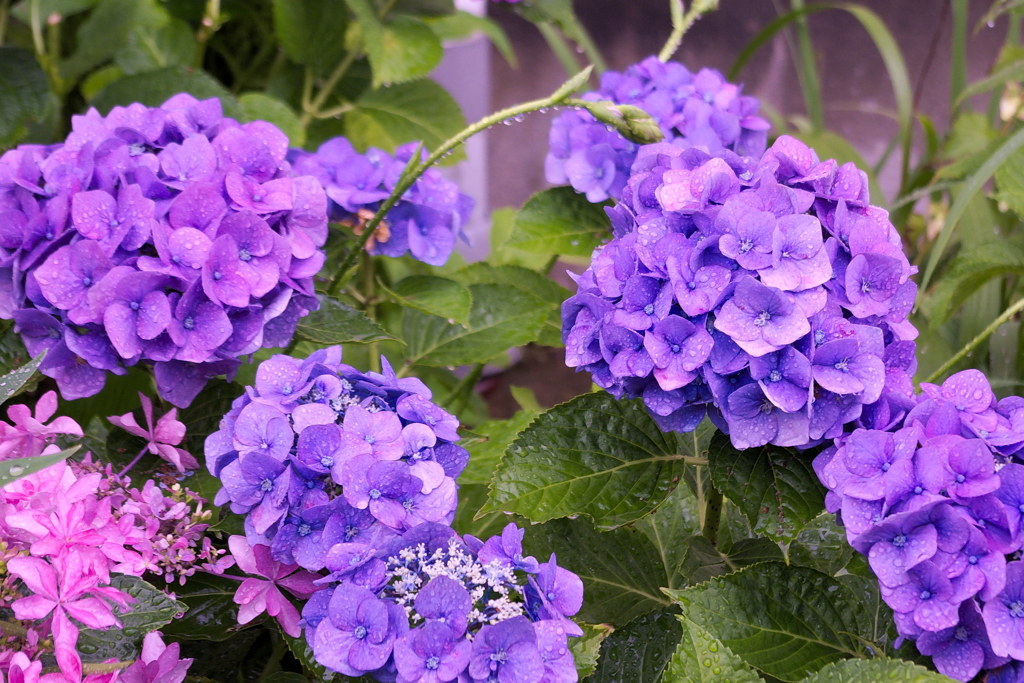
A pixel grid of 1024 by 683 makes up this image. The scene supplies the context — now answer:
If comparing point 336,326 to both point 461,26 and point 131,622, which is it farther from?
point 461,26

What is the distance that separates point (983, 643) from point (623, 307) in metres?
0.31

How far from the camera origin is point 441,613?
0.50m

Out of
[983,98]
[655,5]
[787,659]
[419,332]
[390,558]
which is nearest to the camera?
[390,558]

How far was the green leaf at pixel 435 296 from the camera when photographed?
3.00 ft

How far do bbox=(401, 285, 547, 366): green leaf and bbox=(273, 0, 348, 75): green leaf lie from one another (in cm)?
46

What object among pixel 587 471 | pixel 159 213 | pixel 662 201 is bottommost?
pixel 587 471

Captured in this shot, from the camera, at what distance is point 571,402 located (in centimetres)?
70

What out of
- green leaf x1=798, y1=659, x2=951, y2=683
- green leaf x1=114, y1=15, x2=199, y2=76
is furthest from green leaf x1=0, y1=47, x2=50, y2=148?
green leaf x1=798, y1=659, x2=951, y2=683

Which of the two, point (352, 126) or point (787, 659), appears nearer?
point (787, 659)

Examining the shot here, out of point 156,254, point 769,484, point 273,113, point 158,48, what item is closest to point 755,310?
point 769,484

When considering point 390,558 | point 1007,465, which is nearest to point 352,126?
point 390,558

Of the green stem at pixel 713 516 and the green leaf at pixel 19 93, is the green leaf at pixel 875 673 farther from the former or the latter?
the green leaf at pixel 19 93

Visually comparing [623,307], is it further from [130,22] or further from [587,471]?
[130,22]

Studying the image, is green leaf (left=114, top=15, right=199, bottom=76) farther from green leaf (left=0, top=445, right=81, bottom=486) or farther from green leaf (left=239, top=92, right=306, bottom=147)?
green leaf (left=0, top=445, right=81, bottom=486)
